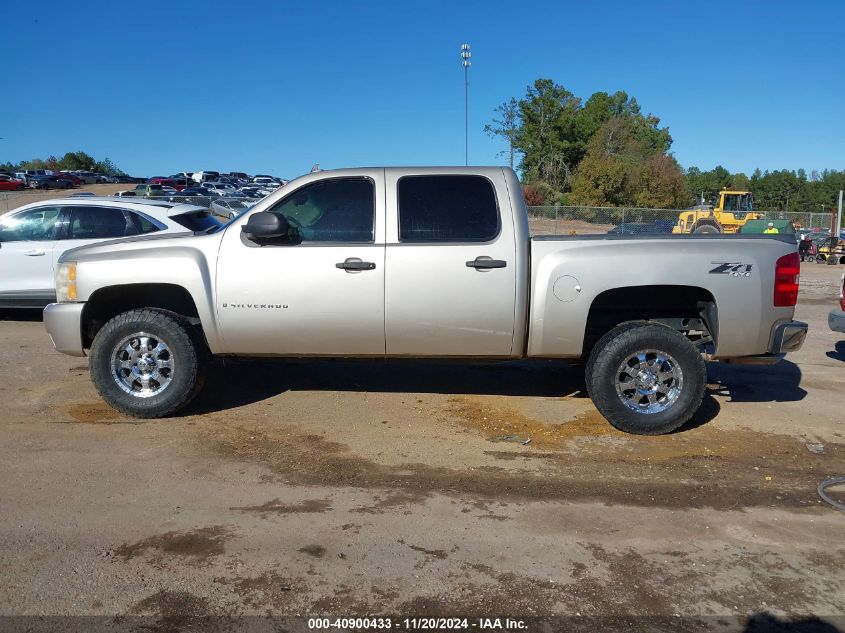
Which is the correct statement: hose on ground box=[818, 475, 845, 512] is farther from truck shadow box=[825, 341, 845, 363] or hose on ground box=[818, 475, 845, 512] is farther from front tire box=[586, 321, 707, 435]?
truck shadow box=[825, 341, 845, 363]

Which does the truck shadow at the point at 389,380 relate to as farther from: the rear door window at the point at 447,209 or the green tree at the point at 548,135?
the green tree at the point at 548,135

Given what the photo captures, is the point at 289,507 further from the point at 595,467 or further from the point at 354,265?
the point at 595,467

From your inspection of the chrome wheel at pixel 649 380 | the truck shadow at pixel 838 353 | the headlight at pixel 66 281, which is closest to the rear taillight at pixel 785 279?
the chrome wheel at pixel 649 380

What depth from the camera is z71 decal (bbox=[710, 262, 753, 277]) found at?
534 cm

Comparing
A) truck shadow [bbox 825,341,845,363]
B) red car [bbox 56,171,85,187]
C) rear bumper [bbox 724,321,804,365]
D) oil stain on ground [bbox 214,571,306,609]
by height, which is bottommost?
truck shadow [bbox 825,341,845,363]

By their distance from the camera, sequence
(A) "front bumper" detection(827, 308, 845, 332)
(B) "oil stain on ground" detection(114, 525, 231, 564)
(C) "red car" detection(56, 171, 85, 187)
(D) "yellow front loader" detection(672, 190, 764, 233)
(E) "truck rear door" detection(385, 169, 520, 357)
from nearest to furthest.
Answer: (B) "oil stain on ground" detection(114, 525, 231, 564)
(E) "truck rear door" detection(385, 169, 520, 357)
(A) "front bumper" detection(827, 308, 845, 332)
(D) "yellow front loader" detection(672, 190, 764, 233)
(C) "red car" detection(56, 171, 85, 187)

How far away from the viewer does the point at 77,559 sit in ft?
12.0

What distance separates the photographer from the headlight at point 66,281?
5.76 metres

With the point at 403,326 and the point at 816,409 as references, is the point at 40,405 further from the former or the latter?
the point at 816,409

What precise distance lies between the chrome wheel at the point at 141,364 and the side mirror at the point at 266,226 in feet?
3.96

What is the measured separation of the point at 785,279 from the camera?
17.7 feet

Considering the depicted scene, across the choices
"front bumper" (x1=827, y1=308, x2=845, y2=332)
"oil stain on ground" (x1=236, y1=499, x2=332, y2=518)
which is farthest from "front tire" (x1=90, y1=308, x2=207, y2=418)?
"front bumper" (x1=827, y1=308, x2=845, y2=332)

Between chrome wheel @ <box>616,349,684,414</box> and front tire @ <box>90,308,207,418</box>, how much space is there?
3.39 m

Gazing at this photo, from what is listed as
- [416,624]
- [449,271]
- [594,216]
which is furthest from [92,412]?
[594,216]
